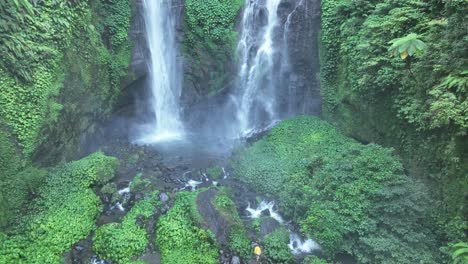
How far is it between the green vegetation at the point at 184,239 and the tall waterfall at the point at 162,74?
6430mm

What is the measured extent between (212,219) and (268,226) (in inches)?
69.2

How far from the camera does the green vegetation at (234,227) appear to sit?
9.41 metres

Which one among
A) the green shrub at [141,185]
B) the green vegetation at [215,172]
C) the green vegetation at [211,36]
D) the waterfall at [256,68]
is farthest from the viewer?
the waterfall at [256,68]

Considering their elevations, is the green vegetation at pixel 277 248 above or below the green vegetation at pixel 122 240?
below

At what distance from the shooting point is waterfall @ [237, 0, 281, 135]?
15.6 meters

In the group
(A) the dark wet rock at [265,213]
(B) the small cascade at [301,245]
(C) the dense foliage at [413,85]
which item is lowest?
(B) the small cascade at [301,245]

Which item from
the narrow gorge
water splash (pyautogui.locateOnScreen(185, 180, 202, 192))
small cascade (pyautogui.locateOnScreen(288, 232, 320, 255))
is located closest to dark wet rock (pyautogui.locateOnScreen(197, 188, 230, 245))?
the narrow gorge

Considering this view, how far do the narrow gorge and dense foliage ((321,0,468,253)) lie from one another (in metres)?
0.05

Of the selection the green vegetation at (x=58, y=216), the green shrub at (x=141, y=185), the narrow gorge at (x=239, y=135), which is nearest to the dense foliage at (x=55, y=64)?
the narrow gorge at (x=239, y=135)

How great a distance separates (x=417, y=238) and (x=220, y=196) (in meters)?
5.50

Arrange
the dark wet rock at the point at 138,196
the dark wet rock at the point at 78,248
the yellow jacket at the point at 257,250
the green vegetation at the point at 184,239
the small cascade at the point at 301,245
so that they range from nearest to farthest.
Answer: the green vegetation at the point at 184,239, the dark wet rock at the point at 78,248, the yellow jacket at the point at 257,250, the small cascade at the point at 301,245, the dark wet rock at the point at 138,196

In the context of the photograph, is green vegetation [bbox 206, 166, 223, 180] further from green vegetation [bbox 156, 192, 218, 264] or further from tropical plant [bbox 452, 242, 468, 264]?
tropical plant [bbox 452, 242, 468, 264]

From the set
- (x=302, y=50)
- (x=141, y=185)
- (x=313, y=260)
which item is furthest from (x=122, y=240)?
(x=302, y=50)

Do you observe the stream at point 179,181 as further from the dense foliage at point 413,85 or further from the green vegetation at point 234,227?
the dense foliage at point 413,85
